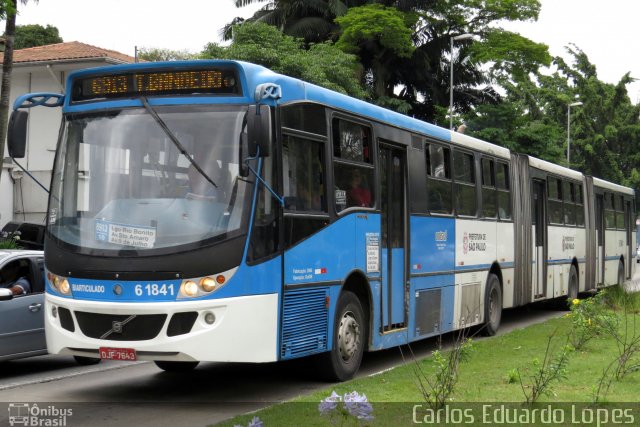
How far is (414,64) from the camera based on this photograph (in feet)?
174

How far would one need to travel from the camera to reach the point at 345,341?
10898 millimetres

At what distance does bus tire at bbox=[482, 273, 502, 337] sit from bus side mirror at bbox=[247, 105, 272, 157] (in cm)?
813

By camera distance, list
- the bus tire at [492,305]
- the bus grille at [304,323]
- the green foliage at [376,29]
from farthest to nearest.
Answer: the green foliage at [376,29]
the bus tire at [492,305]
the bus grille at [304,323]

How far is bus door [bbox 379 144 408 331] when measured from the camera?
12.1m

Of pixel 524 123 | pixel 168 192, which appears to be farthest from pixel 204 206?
pixel 524 123

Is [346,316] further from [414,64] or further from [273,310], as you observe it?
[414,64]

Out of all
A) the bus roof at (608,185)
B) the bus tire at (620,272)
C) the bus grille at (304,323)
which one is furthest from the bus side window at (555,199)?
the bus grille at (304,323)

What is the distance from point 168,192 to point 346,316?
279cm

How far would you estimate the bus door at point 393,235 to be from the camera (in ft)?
39.7

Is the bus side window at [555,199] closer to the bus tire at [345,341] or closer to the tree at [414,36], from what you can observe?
the bus tire at [345,341]

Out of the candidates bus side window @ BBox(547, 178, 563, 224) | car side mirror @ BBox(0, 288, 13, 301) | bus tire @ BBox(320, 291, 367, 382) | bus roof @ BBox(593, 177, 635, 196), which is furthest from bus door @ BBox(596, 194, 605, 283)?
car side mirror @ BBox(0, 288, 13, 301)

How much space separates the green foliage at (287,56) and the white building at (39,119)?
576 cm

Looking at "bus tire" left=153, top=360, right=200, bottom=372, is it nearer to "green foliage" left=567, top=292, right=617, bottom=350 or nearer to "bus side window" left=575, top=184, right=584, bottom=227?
"green foliage" left=567, top=292, right=617, bottom=350

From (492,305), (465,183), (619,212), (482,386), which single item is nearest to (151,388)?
(482,386)
